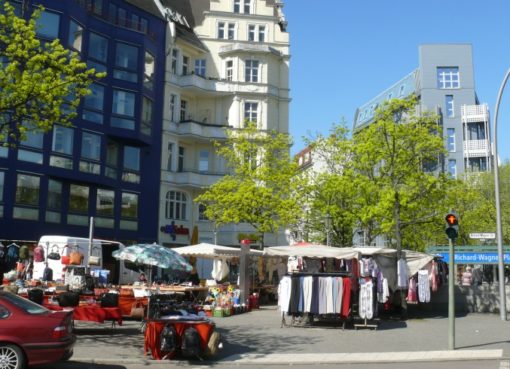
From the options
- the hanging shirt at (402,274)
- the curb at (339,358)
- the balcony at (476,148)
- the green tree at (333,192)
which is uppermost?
the balcony at (476,148)

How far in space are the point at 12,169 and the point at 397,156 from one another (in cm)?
2060

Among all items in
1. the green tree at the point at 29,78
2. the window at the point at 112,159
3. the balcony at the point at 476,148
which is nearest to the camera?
the green tree at the point at 29,78

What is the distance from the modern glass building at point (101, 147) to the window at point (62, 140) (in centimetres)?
6

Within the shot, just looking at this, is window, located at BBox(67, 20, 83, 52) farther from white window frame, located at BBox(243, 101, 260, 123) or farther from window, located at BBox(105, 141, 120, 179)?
white window frame, located at BBox(243, 101, 260, 123)

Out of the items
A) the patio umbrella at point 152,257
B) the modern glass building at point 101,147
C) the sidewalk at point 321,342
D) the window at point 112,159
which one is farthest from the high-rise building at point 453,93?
the patio umbrella at point 152,257

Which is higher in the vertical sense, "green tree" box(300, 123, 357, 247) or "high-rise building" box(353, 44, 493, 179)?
"high-rise building" box(353, 44, 493, 179)

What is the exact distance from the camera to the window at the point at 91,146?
1419 inches

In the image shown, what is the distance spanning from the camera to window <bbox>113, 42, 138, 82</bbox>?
38.4 meters

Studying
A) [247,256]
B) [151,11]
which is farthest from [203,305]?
[151,11]

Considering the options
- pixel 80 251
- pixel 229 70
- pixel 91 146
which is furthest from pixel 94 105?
pixel 229 70

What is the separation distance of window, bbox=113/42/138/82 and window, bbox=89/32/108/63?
2.93 feet

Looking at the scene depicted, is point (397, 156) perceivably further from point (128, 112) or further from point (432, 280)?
point (128, 112)

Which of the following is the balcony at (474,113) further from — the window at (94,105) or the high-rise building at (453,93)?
the window at (94,105)

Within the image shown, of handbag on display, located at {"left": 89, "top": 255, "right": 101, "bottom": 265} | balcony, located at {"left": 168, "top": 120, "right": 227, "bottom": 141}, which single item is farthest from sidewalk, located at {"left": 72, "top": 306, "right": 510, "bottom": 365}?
balcony, located at {"left": 168, "top": 120, "right": 227, "bottom": 141}
